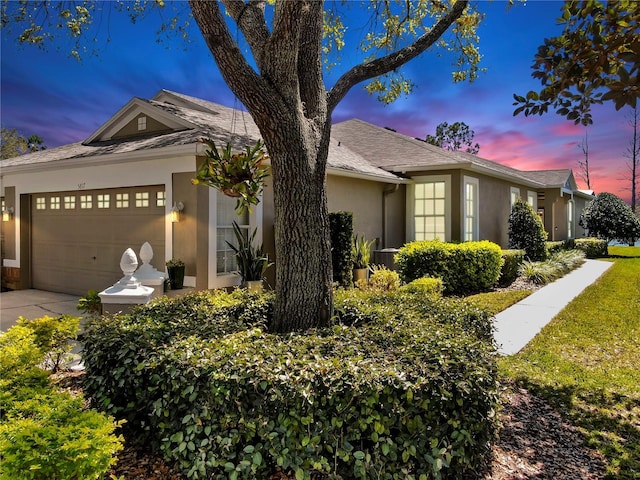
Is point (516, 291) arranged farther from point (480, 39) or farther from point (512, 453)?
point (512, 453)

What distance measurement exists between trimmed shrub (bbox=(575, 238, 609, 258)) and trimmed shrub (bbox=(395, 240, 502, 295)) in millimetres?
12317

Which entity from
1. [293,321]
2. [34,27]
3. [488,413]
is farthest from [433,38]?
[34,27]

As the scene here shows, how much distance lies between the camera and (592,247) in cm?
2144

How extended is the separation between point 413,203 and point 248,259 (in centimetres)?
679

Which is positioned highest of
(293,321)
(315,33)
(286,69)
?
(315,33)

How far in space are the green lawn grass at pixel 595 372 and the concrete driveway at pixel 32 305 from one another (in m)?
7.56

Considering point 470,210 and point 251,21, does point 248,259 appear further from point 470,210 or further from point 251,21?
point 470,210

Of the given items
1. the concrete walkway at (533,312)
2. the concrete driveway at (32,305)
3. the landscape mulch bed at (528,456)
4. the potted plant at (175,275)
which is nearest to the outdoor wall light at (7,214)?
the concrete driveway at (32,305)

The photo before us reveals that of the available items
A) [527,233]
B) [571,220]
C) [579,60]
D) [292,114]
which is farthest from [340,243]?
[571,220]

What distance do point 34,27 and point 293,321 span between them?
6.13 metres

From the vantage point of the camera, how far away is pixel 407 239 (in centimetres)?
1388

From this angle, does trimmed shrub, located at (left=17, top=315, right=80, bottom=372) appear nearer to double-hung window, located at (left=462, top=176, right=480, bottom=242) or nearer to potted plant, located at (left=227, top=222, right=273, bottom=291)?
potted plant, located at (left=227, top=222, right=273, bottom=291)

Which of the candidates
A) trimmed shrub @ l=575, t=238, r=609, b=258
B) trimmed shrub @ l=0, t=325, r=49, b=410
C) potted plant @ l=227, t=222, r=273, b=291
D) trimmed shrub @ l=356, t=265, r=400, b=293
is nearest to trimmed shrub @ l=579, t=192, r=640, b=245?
trimmed shrub @ l=575, t=238, r=609, b=258

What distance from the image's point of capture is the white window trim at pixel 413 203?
12867 millimetres
